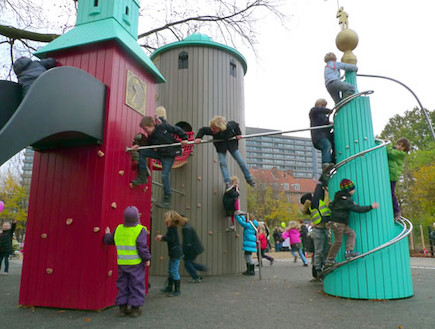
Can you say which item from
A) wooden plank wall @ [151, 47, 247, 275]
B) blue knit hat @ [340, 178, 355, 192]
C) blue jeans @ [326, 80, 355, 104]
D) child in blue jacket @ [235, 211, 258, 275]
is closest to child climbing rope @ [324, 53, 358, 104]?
blue jeans @ [326, 80, 355, 104]

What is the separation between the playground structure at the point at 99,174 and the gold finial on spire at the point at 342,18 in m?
0.81

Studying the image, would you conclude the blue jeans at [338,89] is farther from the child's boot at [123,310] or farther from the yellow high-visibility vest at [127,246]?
the child's boot at [123,310]

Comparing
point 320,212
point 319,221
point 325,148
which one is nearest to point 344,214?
point 325,148

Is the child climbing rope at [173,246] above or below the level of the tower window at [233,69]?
below

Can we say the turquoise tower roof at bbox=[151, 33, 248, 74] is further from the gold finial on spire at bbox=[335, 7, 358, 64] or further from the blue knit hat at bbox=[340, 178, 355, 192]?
the blue knit hat at bbox=[340, 178, 355, 192]

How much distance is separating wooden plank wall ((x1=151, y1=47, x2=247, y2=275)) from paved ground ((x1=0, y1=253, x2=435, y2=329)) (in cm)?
297

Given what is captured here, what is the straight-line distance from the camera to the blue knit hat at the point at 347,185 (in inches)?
235

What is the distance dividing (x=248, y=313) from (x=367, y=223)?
9.07 ft

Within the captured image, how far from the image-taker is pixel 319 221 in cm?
785

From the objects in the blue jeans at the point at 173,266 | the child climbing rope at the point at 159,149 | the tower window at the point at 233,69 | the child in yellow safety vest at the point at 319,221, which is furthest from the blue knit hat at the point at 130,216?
the tower window at the point at 233,69

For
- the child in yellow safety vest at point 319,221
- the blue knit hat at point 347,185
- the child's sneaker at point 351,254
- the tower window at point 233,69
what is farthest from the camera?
the tower window at point 233,69

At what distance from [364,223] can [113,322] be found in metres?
4.55

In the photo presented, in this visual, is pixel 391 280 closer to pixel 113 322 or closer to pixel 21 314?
pixel 113 322

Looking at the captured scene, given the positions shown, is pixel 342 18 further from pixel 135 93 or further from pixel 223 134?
pixel 135 93
